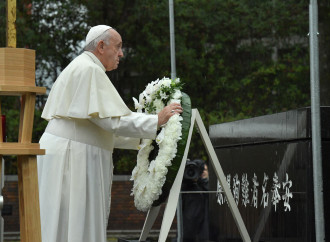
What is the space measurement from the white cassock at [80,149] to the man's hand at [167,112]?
107 mm

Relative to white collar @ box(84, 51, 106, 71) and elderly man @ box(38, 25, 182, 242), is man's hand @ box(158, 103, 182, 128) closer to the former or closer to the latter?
elderly man @ box(38, 25, 182, 242)

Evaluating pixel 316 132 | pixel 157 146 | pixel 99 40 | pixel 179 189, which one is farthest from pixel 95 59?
pixel 316 132

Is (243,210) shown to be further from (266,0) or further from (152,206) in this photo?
(266,0)

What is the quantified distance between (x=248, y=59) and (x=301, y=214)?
15.2m

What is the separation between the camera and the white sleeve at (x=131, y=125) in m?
6.06

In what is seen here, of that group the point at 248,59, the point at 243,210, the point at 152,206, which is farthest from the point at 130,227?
the point at 152,206

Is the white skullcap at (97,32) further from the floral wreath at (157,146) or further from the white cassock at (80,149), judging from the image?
the floral wreath at (157,146)

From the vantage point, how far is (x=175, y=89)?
661 centimetres

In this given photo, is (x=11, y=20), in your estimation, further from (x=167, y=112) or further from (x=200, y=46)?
(x=200, y=46)

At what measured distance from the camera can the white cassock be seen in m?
6.04

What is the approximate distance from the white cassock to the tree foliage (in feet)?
45.8

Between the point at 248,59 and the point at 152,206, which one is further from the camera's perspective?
the point at 248,59

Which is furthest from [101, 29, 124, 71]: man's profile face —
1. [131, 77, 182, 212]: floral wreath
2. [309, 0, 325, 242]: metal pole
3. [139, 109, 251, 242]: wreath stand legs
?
[309, 0, 325, 242]: metal pole

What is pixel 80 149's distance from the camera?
615cm
